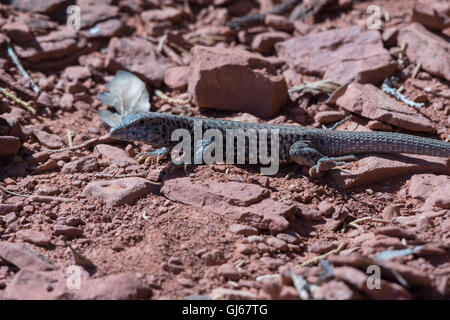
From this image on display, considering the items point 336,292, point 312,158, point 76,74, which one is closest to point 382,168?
point 312,158

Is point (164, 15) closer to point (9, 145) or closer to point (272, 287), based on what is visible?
point (9, 145)

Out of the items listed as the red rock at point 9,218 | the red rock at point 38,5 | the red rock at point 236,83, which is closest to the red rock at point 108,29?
the red rock at point 38,5

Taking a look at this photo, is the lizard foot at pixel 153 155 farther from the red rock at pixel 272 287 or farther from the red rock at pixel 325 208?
the red rock at pixel 272 287

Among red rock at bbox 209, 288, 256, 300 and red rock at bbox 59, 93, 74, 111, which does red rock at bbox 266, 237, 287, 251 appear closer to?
red rock at bbox 209, 288, 256, 300

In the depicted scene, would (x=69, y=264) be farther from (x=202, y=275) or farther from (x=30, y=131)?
(x=30, y=131)

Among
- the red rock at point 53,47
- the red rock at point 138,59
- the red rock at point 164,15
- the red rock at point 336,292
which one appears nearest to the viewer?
the red rock at point 336,292

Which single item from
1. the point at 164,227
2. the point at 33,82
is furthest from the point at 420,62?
the point at 33,82
